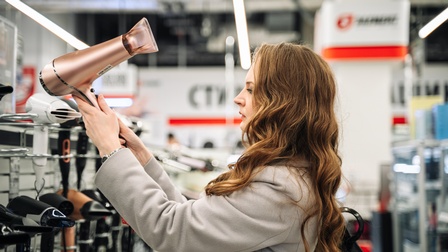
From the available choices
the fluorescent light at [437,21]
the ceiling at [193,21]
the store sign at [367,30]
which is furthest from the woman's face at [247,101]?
the ceiling at [193,21]

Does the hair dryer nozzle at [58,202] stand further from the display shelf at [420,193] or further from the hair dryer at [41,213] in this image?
the display shelf at [420,193]

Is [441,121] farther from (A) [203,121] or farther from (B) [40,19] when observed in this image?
(A) [203,121]

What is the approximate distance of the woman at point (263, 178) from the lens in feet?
5.05

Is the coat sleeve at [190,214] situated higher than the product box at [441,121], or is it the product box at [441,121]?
the product box at [441,121]

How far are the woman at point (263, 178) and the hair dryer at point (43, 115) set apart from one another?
22 centimetres

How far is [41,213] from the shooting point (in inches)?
64.3

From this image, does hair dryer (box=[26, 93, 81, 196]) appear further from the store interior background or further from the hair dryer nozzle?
the store interior background

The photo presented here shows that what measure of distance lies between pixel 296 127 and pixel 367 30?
6.35 metres

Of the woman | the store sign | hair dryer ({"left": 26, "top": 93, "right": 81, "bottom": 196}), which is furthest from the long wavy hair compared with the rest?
the store sign

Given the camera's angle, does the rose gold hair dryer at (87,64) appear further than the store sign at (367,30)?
No

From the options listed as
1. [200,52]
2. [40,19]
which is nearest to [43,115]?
[40,19]

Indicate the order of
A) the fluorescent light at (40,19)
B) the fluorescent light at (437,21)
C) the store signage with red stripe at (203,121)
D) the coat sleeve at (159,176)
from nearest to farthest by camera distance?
the coat sleeve at (159,176)
the fluorescent light at (40,19)
the fluorescent light at (437,21)
the store signage with red stripe at (203,121)

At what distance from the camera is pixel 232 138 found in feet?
47.2

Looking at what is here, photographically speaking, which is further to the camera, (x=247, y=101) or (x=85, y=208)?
(x=85, y=208)
